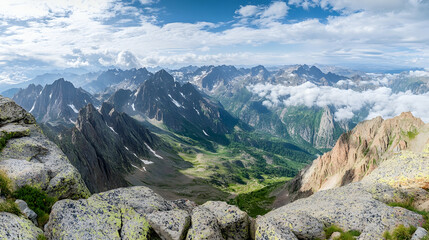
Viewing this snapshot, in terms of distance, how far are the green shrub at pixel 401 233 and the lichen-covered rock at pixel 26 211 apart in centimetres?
2475

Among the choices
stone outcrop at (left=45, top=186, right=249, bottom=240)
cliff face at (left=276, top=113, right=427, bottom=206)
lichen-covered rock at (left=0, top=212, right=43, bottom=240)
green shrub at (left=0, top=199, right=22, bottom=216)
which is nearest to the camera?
lichen-covered rock at (left=0, top=212, right=43, bottom=240)

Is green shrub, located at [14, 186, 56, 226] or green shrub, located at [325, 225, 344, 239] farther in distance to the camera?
Result: green shrub, located at [325, 225, 344, 239]

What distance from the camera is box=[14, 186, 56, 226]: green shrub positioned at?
15.7 m

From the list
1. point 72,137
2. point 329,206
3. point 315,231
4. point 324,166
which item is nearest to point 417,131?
point 324,166

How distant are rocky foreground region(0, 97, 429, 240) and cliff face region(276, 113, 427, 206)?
105 metres

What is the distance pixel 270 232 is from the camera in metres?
16.5

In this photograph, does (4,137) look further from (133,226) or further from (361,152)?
(361,152)

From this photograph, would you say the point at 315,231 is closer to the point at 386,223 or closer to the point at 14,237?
the point at 386,223

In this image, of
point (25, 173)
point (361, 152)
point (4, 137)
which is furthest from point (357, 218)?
point (361, 152)

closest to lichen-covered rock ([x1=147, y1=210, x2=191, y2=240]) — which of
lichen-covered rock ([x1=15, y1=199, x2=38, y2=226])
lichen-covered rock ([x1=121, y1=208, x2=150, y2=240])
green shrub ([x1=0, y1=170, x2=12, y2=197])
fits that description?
lichen-covered rock ([x1=121, y1=208, x2=150, y2=240])

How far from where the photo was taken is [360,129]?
503 feet

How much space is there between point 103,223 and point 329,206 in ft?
74.7

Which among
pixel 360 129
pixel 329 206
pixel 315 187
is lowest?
pixel 315 187

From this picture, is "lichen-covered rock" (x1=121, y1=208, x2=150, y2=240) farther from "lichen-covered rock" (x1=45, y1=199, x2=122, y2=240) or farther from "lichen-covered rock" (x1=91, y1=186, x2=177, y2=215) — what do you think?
"lichen-covered rock" (x1=91, y1=186, x2=177, y2=215)
